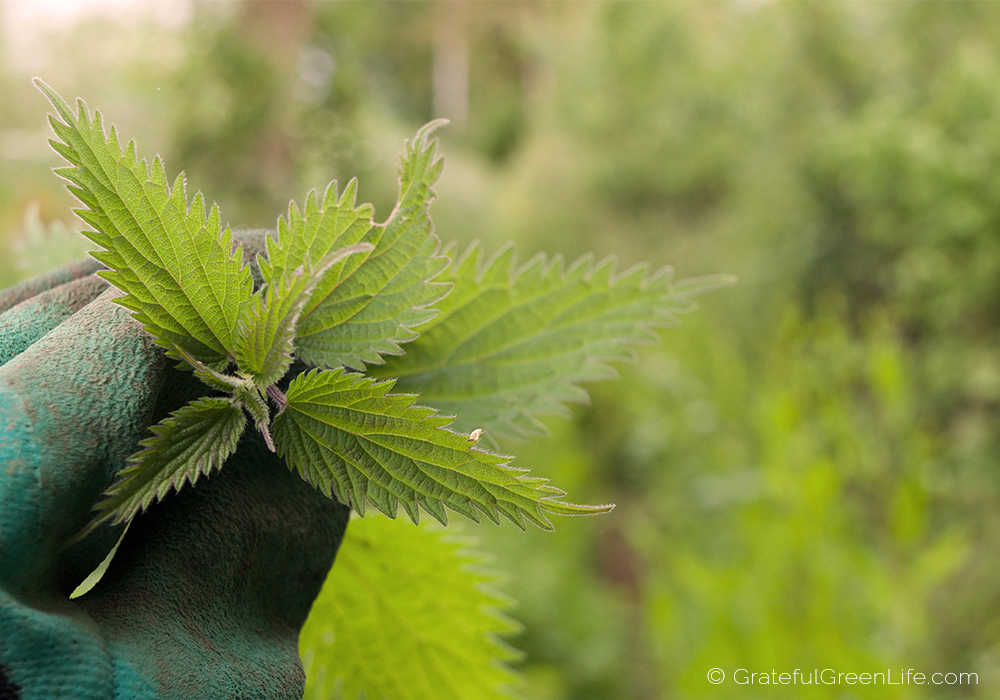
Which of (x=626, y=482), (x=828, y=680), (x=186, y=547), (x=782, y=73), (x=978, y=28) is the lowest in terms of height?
(x=186, y=547)

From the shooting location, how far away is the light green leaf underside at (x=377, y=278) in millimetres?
396

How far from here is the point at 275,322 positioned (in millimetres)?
365

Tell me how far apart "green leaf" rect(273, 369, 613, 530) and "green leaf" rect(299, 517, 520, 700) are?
0.16 metres

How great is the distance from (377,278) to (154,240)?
0.35 ft

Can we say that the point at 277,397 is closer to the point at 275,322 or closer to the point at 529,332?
the point at 275,322

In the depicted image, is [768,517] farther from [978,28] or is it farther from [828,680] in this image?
[978,28]

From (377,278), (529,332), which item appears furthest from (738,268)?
(377,278)

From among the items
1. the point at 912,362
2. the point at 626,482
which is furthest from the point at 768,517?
the point at 626,482

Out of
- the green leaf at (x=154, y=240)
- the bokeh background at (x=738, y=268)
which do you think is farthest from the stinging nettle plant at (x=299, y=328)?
the bokeh background at (x=738, y=268)

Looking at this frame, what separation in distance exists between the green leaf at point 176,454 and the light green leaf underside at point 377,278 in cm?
5

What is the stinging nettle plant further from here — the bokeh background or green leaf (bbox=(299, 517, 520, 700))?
the bokeh background

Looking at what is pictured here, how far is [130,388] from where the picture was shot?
376 mm

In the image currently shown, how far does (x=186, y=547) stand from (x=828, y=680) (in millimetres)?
2117

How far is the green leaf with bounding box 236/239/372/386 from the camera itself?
1.18 ft
